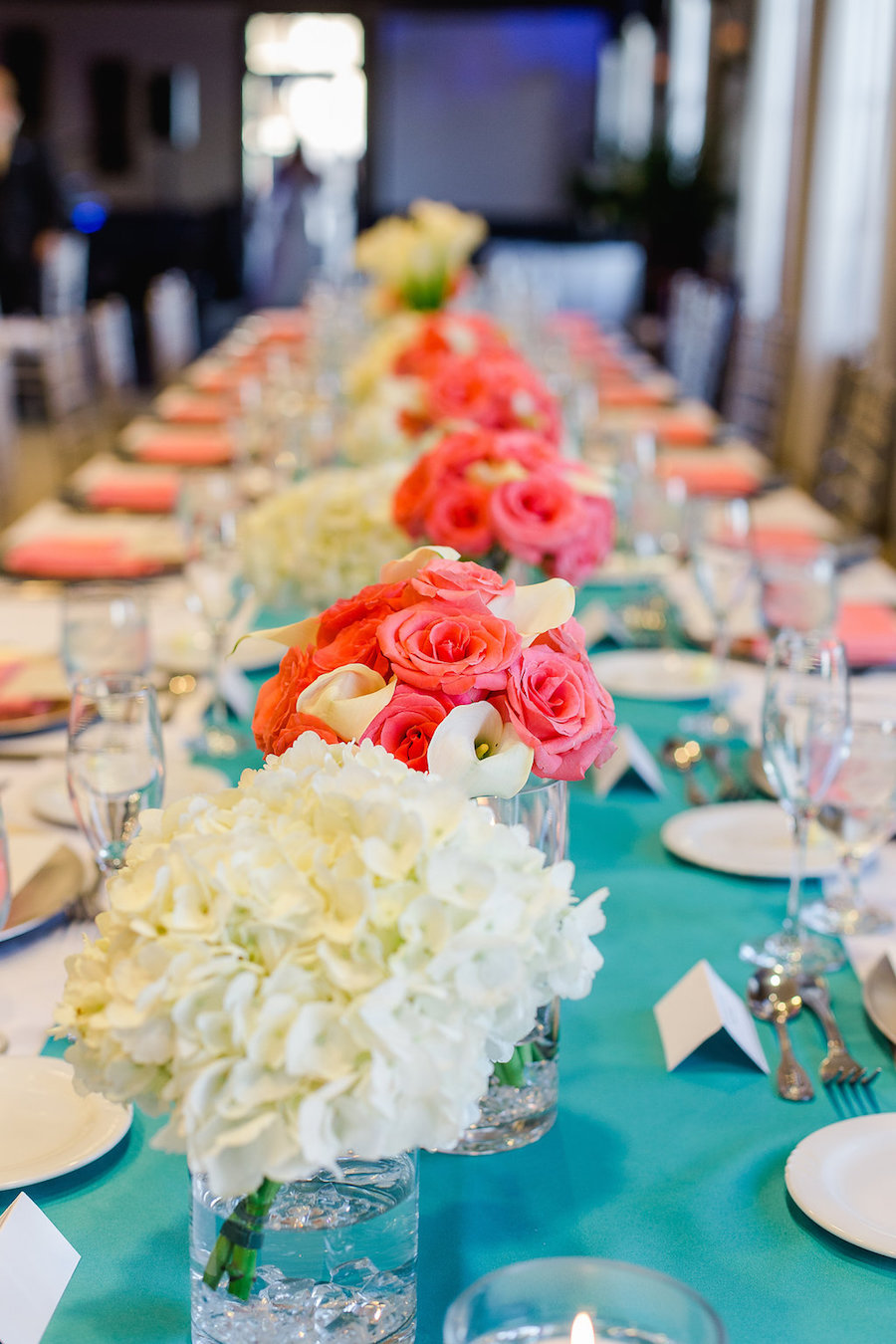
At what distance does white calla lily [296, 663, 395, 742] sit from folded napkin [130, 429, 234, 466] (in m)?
2.62

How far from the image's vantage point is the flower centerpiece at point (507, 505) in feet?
5.13

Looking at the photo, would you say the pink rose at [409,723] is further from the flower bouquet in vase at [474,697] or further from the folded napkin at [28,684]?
the folded napkin at [28,684]

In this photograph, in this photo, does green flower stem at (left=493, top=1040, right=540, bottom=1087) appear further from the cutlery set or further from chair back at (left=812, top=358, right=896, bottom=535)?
chair back at (left=812, top=358, right=896, bottom=535)

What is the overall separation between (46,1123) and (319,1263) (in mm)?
292

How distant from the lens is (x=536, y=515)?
158 centimetres

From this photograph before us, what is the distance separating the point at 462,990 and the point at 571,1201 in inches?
12.8

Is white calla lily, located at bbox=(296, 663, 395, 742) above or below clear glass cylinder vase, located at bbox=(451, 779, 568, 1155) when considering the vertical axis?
above

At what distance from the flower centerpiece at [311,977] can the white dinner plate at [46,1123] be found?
0.21 m

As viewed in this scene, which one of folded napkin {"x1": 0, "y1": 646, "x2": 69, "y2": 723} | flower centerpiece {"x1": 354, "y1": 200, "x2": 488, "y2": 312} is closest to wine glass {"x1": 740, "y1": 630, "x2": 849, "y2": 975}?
folded napkin {"x1": 0, "y1": 646, "x2": 69, "y2": 723}

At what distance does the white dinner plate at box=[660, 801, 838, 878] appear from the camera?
1386 mm

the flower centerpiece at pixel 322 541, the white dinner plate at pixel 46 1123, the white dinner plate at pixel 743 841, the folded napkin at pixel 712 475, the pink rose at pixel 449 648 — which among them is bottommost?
the white dinner plate at pixel 743 841

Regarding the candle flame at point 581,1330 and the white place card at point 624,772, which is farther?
the white place card at point 624,772

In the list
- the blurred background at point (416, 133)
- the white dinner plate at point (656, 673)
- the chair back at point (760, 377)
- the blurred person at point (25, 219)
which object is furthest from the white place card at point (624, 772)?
the blurred person at point (25, 219)

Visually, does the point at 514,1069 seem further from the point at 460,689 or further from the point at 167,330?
the point at 167,330
